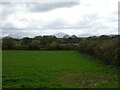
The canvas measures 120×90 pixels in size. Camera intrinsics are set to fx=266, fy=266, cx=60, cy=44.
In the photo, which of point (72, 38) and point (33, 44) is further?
point (72, 38)

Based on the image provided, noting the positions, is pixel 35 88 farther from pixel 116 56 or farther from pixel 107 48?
pixel 107 48

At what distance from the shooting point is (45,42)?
94.2m

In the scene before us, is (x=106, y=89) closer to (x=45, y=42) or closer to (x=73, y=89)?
(x=73, y=89)

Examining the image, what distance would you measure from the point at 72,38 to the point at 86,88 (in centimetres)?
10190

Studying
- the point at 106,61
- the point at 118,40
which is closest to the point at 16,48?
the point at 106,61

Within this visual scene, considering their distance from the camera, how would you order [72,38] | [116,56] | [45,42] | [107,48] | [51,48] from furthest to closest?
[72,38]
[45,42]
[51,48]
[107,48]
[116,56]

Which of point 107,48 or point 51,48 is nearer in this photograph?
point 107,48

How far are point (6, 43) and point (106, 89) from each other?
76.2m

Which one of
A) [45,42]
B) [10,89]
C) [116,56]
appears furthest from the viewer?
[45,42]

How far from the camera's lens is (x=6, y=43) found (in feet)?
282

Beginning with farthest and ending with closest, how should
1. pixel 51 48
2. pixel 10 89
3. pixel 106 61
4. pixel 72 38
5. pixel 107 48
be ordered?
pixel 72 38
pixel 51 48
pixel 106 61
pixel 107 48
pixel 10 89

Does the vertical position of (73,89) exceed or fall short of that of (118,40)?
it falls short

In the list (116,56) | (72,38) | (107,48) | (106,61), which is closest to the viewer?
(116,56)

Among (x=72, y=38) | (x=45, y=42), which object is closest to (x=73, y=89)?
(x=45, y=42)
